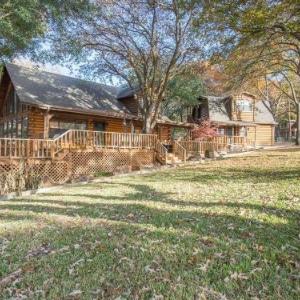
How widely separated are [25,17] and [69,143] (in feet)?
18.4

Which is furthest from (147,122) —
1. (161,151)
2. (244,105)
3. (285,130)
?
(285,130)

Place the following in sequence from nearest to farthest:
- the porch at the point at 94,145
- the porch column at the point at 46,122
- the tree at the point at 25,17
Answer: the porch at the point at 94,145 < the tree at the point at 25,17 < the porch column at the point at 46,122

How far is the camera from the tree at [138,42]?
17.2m

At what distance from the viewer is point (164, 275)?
141 inches

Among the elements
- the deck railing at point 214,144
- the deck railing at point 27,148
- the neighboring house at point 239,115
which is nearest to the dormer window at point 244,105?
the neighboring house at point 239,115

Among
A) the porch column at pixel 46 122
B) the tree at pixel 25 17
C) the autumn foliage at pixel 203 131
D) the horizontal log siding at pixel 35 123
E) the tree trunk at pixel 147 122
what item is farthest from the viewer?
the autumn foliage at pixel 203 131

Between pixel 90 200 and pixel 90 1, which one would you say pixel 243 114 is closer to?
pixel 90 1

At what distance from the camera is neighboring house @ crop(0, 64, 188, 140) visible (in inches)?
696

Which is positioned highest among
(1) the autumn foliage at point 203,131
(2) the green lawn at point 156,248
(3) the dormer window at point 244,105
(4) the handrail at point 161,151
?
(3) the dormer window at point 244,105

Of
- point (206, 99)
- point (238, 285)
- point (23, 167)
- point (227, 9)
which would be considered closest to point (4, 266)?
point (238, 285)

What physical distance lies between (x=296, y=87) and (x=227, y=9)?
109 feet

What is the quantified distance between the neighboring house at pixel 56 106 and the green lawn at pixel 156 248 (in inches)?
424

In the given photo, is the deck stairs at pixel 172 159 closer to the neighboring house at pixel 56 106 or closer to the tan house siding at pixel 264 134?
the neighboring house at pixel 56 106

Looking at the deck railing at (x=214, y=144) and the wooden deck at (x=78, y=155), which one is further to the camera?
the deck railing at (x=214, y=144)
